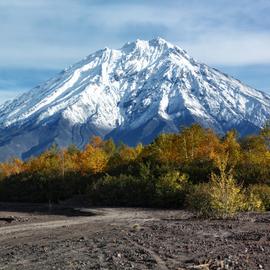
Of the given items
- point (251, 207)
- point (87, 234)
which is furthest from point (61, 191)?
point (87, 234)

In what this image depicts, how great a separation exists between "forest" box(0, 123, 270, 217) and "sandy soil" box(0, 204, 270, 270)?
9.14ft

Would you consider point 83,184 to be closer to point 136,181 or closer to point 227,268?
point 136,181

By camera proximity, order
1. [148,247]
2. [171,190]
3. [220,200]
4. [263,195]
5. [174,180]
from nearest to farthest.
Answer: [148,247] → [220,200] → [263,195] → [171,190] → [174,180]

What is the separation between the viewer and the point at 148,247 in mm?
18891

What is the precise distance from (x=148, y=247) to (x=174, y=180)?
28951 millimetres

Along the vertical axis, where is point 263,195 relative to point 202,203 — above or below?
above

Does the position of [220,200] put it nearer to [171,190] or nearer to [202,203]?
[202,203]

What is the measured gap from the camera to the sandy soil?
53.4ft

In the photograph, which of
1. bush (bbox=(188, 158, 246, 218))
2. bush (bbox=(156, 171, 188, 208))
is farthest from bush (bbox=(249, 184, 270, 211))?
bush (bbox=(188, 158, 246, 218))

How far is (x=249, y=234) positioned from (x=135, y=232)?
4.45 m

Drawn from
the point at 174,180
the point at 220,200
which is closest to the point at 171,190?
the point at 174,180

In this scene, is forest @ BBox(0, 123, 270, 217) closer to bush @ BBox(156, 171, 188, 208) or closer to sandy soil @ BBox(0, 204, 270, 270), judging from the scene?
bush @ BBox(156, 171, 188, 208)

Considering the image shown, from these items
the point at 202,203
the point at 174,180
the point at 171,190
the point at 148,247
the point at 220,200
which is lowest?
the point at 148,247

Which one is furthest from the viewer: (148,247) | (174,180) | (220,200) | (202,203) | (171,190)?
(174,180)
